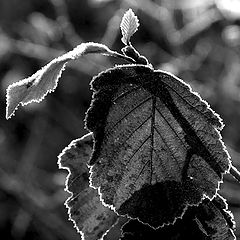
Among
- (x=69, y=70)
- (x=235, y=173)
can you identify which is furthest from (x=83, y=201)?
(x=69, y=70)

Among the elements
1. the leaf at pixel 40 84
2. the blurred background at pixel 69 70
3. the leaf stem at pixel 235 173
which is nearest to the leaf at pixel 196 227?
the leaf stem at pixel 235 173

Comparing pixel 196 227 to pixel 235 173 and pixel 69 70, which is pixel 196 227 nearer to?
pixel 235 173

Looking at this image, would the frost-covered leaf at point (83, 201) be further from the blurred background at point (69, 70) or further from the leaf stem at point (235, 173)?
the blurred background at point (69, 70)

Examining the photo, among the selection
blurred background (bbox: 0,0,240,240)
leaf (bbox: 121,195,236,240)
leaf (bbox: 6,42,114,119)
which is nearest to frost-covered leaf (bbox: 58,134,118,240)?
leaf (bbox: 121,195,236,240)

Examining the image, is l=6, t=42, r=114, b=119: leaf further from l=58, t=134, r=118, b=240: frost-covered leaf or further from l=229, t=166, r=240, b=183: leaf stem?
l=229, t=166, r=240, b=183: leaf stem

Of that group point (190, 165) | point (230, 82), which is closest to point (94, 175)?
point (190, 165)

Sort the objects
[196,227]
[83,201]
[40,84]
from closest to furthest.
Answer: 1. [40,84]
2. [196,227]
3. [83,201]
